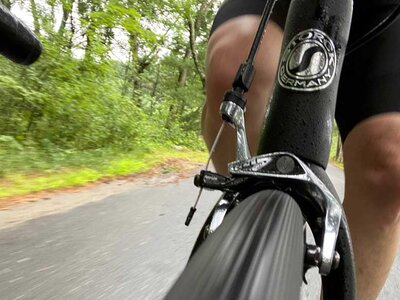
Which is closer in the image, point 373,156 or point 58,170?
point 373,156

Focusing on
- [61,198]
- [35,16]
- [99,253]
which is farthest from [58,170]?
[35,16]

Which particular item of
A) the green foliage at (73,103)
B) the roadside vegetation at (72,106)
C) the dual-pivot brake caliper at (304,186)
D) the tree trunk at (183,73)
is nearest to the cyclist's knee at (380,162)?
the dual-pivot brake caliper at (304,186)

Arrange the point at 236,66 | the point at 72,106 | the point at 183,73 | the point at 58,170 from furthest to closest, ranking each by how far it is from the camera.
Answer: the point at 183,73, the point at 72,106, the point at 58,170, the point at 236,66

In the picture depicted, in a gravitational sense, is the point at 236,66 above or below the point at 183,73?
below

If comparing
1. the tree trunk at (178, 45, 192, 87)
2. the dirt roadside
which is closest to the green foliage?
the dirt roadside

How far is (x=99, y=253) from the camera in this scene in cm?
179

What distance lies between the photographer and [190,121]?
539 inches

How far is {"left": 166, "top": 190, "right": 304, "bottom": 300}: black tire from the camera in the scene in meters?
0.31

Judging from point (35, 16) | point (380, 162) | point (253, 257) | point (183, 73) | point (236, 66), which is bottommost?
point (253, 257)

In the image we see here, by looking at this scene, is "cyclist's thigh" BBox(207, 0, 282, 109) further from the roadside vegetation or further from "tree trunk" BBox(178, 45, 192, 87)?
"tree trunk" BBox(178, 45, 192, 87)

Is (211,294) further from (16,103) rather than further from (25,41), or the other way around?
(16,103)

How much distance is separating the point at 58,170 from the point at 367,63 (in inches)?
137

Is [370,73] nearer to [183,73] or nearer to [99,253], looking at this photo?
[99,253]

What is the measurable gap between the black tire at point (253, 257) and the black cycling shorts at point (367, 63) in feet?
1.74
